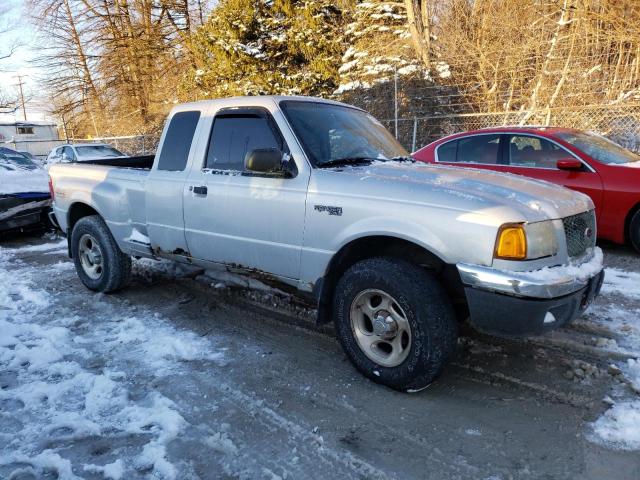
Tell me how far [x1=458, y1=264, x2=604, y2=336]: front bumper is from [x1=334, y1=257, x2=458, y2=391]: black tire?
0.65 ft

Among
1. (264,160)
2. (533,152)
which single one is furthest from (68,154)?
(264,160)

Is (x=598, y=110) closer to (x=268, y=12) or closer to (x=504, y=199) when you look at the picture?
(x=504, y=199)

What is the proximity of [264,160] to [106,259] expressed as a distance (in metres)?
2.63

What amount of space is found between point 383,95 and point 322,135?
37.1ft

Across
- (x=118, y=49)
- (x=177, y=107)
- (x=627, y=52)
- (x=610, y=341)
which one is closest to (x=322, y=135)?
(x=177, y=107)

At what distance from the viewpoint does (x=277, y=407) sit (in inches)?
118

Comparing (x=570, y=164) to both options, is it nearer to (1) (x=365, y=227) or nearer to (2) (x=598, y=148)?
(2) (x=598, y=148)

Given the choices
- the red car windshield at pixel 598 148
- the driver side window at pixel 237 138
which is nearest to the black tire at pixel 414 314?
the driver side window at pixel 237 138

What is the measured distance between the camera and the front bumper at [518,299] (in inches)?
105

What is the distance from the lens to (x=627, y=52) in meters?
11.1

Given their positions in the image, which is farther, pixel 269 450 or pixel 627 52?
pixel 627 52

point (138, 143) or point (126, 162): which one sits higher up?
point (138, 143)

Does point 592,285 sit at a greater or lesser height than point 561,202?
lesser

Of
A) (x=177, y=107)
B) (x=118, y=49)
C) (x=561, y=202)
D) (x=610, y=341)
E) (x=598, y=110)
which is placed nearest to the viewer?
(x=561, y=202)
